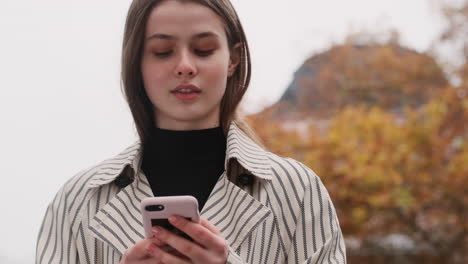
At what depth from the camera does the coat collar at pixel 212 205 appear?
1329mm

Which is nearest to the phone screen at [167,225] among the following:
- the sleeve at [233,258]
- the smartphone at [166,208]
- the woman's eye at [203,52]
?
the smartphone at [166,208]

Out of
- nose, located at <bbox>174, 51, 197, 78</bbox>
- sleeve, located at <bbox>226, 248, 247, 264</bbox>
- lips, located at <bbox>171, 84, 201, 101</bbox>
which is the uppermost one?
nose, located at <bbox>174, 51, 197, 78</bbox>

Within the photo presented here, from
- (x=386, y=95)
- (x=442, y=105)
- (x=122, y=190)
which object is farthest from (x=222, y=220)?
(x=386, y=95)

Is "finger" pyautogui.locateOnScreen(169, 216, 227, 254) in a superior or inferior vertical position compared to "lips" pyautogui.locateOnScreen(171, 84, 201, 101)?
inferior

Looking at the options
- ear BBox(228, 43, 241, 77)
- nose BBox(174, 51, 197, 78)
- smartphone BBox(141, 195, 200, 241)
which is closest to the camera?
smartphone BBox(141, 195, 200, 241)

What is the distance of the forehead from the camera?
1360 millimetres

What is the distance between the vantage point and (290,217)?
1347mm

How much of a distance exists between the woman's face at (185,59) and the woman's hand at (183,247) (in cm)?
30

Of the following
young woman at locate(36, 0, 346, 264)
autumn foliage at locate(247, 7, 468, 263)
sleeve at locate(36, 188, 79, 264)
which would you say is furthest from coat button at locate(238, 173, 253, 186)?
autumn foliage at locate(247, 7, 468, 263)

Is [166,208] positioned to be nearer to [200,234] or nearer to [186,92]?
[200,234]

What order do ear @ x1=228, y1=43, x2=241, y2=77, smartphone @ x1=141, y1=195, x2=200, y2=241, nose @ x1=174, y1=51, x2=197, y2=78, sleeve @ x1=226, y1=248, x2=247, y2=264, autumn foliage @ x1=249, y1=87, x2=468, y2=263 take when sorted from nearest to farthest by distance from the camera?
smartphone @ x1=141, y1=195, x2=200, y2=241
sleeve @ x1=226, y1=248, x2=247, y2=264
nose @ x1=174, y1=51, x2=197, y2=78
ear @ x1=228, y1=43, x2=241, y2=77
autumn foliage @ x1=249, y1=87, x2=468, y2=263

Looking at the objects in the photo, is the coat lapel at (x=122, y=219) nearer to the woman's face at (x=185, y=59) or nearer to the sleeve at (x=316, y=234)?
the woman's face at (x=185, y=59)

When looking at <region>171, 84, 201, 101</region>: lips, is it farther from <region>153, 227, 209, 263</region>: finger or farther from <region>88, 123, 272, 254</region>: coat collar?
<region>153, 227, 209, 263</region>: finger

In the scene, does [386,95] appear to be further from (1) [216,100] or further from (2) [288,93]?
(1) [216,100]
